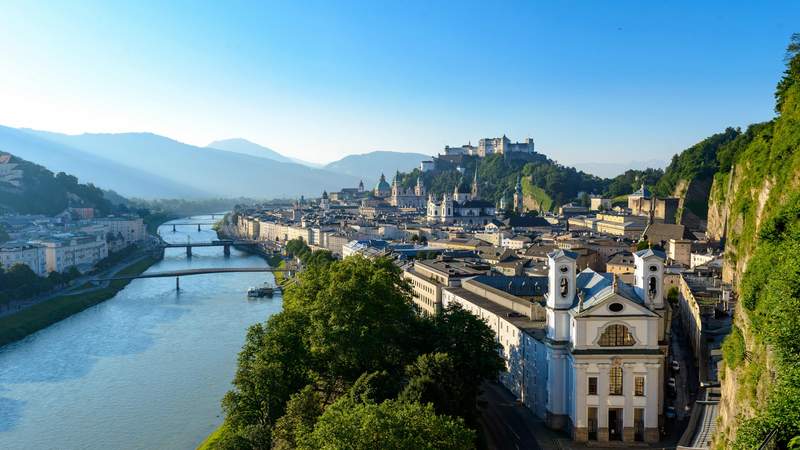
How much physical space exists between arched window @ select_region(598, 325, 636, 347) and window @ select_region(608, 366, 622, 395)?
502 mm

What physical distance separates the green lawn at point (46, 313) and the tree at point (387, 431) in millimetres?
22201

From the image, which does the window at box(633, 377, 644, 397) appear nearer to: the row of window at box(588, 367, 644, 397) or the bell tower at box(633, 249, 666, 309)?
the row of window at box(588, 367, 644, 397)

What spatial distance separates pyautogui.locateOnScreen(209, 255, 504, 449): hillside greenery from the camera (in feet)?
44.7

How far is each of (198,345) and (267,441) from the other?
45.6ft

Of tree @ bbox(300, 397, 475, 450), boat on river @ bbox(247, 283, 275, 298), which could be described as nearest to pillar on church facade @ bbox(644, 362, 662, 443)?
tree @ bbox(300, 397, 475, 450)

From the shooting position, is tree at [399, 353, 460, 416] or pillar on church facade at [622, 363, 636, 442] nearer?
tree at [399, 353, 460, 416]

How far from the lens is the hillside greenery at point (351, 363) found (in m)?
13.6

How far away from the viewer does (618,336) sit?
14.6 metres

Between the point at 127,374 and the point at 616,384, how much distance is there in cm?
1595

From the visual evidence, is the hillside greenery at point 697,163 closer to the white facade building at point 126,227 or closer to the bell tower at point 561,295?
the bell tower at point 561,295

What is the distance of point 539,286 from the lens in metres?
22.6

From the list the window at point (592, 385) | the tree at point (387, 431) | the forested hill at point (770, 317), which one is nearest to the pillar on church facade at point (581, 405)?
the window at point (592, 385)

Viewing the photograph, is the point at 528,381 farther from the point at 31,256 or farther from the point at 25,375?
the point at 31,256

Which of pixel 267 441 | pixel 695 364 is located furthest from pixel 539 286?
pixel 267 441
